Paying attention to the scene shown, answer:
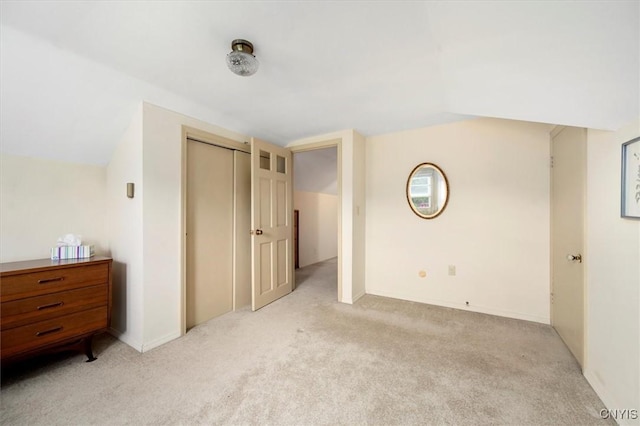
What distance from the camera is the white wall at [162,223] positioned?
2.09 meters

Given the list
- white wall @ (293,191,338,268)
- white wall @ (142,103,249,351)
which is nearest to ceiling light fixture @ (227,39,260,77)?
white wall @ (142,103,249,351)

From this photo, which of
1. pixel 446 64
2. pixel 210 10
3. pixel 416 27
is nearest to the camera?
pixel 210 10

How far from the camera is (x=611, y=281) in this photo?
1.44 metres

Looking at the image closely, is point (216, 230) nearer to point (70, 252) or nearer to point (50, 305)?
point (70, 252)

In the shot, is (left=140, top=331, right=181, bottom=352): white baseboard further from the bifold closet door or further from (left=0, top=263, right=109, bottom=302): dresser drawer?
(left=0, top=263, right=109, bottom=302): dresser drawer

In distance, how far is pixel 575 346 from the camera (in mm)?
1930

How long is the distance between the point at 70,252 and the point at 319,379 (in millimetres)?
2296

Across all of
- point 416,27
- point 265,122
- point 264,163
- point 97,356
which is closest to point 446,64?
point 416,27

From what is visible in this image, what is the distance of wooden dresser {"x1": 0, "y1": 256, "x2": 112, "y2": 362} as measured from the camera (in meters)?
1.59

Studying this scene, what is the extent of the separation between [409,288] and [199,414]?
8.65 ft

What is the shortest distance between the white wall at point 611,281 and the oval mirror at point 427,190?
1.37 metres

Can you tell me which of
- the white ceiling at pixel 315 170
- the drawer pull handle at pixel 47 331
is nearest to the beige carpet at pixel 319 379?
the drawer pull handle at pixel 47 331

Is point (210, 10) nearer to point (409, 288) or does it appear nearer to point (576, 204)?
point (576, 204)

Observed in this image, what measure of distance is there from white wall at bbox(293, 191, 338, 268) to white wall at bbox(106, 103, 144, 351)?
3.33 m
